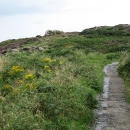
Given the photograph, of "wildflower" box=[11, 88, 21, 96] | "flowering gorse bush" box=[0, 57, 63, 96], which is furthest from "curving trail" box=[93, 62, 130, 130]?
"wildflower" box=[11, 88, 21, 96]

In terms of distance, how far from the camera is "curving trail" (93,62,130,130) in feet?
37.7

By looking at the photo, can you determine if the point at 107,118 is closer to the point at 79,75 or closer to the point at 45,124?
the point at 45,124

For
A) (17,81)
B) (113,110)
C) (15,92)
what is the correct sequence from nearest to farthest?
(15,92), (113,110), (17,81)

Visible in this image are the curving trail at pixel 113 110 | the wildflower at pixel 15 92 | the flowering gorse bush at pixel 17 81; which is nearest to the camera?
the curving trail at pixel 113 110

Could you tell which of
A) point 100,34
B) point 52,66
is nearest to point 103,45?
point 100,34

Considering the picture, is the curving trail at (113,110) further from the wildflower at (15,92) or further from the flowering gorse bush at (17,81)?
the wildflower at (15,92)

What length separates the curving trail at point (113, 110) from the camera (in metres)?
11.5

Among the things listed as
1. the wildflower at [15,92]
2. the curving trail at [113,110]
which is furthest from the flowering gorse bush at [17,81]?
the curving trail at [113,110]

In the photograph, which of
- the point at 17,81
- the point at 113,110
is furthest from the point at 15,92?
the point at 113,110

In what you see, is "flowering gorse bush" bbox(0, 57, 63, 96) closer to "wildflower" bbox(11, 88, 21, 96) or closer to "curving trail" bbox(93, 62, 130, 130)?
"wildflower" bbox(11, 88, 21, 96)

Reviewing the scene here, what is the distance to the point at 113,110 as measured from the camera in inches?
534

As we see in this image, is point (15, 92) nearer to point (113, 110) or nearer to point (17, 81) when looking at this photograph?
point (17, 81)

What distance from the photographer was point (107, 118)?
12367 mm

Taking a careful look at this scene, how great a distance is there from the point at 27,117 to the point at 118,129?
376cm
